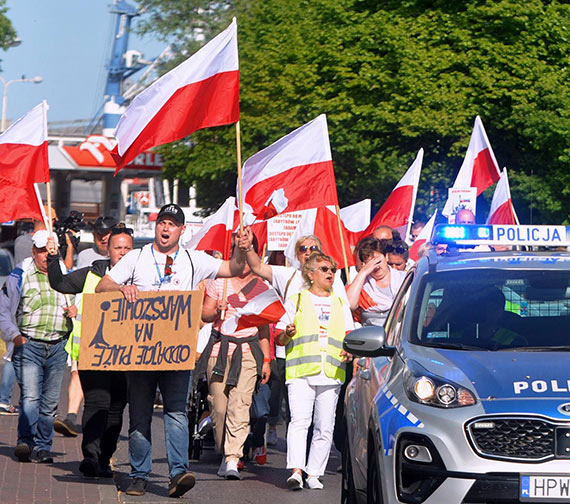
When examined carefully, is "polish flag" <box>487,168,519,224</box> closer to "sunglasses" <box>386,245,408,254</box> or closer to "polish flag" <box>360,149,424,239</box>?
"polish flag" <box>360,149,424,239</box>

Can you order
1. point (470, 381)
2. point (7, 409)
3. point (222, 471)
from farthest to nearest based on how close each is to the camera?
point (7, 409)
point (222, 471)
point (470, 381)

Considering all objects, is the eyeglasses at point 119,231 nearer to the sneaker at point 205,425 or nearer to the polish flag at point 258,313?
the polish flag at point 258,313

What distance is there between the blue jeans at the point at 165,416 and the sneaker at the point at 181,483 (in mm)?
59

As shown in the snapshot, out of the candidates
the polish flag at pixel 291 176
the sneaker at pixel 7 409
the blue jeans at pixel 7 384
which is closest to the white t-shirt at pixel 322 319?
the polish flag at pixel 291 176

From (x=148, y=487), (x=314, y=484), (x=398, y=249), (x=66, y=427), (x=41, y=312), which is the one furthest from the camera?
(x=66, y=427)

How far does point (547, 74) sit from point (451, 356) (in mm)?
24365

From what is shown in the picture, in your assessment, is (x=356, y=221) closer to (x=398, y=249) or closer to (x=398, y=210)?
(x=398, y=210)

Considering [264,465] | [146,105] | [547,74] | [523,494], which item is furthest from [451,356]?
[547,74]

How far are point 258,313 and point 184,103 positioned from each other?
1.67 metres

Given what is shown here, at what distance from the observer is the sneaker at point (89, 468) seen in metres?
9.44

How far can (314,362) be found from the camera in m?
9.64

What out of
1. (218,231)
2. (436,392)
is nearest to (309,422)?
(436,392)

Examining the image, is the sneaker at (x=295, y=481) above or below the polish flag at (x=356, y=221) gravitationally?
below

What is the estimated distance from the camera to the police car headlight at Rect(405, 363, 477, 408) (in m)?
5.68
